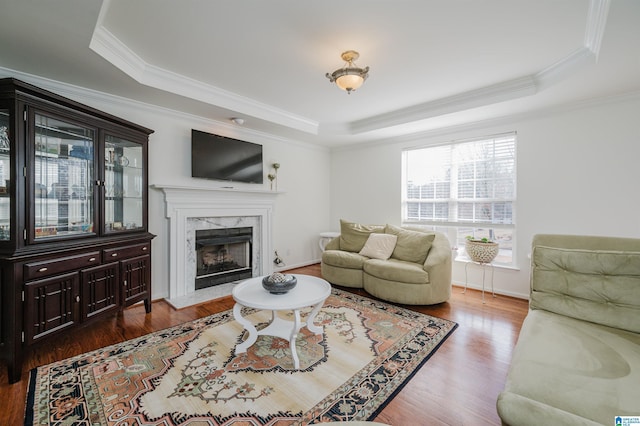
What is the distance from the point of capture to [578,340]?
1.45 metres

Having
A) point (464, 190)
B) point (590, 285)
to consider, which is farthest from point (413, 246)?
point (590, 285)

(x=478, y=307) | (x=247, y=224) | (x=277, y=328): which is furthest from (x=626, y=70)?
(x=247, y=224)

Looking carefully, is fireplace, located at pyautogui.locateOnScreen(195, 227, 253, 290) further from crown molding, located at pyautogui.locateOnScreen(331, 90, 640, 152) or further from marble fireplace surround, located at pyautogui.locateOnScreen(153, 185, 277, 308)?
crown molding, located at pyautogui.locateOnScreen(331, 90, 640, 152)

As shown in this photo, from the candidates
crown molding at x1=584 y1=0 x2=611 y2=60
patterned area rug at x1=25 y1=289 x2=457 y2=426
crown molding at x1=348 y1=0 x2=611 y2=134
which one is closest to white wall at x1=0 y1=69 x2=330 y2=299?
crown molding at x1=348 y1=0 x2=611 y2=134

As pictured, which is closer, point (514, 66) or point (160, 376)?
point (160, 376)

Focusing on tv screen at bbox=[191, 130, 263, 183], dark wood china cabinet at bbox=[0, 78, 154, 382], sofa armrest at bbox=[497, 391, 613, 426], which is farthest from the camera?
tv screen at bbox=[191, 130, 263, 183]

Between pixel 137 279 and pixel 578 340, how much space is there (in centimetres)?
362

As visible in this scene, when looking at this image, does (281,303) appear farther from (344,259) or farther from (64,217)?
(64,217)

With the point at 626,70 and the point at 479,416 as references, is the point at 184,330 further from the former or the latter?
the point at 626,70

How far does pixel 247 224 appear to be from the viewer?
14.1 feet

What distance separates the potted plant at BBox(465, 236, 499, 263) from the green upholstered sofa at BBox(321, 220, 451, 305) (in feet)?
1.06

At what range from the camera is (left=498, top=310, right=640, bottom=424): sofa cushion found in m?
1.02

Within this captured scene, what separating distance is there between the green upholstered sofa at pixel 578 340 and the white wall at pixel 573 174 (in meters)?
1.31

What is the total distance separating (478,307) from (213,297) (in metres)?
3.27
